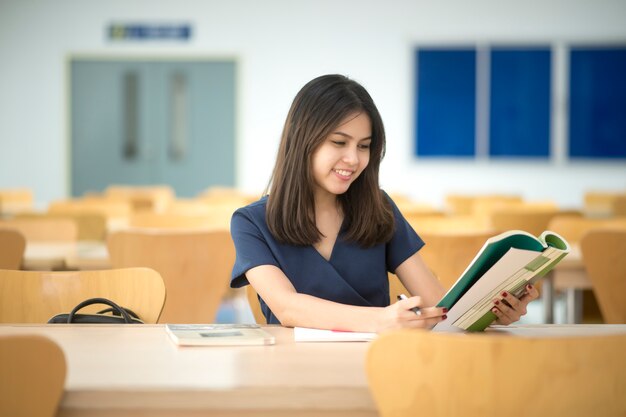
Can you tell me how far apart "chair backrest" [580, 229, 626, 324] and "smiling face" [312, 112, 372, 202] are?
1439 millimetres

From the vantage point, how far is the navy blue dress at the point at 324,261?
2246 millimetres

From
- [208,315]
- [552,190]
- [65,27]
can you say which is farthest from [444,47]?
[208,315]

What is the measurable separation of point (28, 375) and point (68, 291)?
41.5 inches

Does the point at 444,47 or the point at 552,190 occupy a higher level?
the point at 444,47

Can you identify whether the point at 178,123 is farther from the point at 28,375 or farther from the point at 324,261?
the point at 28,375

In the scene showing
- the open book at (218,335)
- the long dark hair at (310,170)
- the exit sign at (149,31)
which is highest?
the exit sign at (149,31)

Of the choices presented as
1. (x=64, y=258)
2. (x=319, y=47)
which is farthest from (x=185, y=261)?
(x=319, y=47)

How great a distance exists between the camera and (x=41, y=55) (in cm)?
1124

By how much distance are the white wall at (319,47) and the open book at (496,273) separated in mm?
9131

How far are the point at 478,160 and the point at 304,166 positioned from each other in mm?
9032

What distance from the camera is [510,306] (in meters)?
2.02

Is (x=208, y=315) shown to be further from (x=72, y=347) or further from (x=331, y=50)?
(x=331, y=50)

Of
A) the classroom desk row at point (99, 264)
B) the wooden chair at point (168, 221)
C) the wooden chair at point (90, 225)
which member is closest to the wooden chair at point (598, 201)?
the classroom desk row at point (99, 264)

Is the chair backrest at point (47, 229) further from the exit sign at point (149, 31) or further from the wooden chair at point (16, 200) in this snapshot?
the exit sign at point (149, 31)
